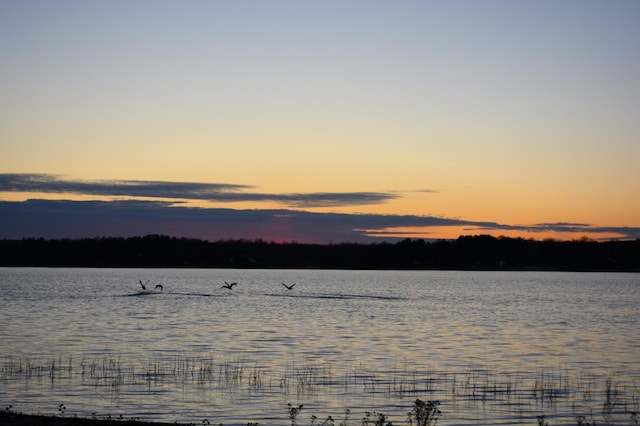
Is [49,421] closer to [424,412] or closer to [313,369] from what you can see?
[424,412]

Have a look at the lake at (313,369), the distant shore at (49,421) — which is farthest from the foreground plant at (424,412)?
the distant shore at (49,421)

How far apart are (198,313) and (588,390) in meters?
53.7

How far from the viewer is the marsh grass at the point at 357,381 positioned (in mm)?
30594

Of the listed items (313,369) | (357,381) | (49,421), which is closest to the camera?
(49,421)

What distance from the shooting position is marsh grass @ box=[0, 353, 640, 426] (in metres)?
30.6

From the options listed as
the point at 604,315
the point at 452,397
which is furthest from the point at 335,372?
the point at 604,315

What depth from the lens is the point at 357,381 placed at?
115 ft

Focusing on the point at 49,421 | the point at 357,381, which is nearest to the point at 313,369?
the point at 357,381

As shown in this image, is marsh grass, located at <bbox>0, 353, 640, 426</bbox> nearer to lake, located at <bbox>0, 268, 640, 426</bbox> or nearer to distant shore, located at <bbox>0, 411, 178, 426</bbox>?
lake, located at <bbox>0, 268, 640, 426</bbox>

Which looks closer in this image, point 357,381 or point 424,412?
point 424,412

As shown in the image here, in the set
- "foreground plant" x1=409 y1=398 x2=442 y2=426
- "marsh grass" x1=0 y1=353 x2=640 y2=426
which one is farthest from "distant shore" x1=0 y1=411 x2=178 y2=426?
"foreground plant" x1=409 y1=398 x2=442 y2=426

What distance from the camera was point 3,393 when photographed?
30344 mm

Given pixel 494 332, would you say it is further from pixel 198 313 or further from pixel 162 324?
pixel 198 313

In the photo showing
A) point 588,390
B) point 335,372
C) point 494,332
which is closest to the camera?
point 588,390
